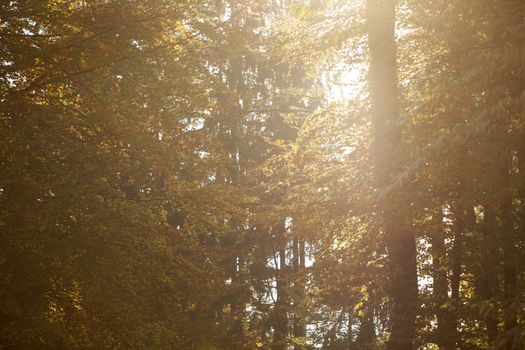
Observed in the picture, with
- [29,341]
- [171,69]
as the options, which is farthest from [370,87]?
[29,341]

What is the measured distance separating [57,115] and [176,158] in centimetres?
221

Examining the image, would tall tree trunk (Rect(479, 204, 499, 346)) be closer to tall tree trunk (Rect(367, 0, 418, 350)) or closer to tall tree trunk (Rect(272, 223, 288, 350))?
tall tree trunk (Rect(367, 0, 418, 350))

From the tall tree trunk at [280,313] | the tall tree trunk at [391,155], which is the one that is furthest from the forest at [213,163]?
the tall tree trunk at [280,313]

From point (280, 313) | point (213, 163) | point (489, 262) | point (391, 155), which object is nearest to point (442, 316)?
point (489, 262)

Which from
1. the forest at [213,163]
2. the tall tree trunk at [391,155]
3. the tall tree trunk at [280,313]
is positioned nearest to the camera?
the forest at [213,163]

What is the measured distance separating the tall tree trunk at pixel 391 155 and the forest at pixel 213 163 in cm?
3

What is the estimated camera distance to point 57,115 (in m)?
7.76

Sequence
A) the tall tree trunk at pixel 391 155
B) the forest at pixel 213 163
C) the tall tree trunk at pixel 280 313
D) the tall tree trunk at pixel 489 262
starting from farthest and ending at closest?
the tall tree trunk at pixel 280 313, the tall tree trunk at pixel 489 262, the tall tree trunk at pixel 391 155, the forest at pixel 213 163

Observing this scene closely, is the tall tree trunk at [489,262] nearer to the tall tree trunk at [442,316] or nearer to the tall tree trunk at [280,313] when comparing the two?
the tall tree trunk at [442,316]

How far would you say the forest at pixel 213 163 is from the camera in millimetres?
7148

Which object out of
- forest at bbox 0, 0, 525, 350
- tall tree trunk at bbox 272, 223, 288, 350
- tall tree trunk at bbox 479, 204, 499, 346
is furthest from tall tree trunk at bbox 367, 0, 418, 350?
tall tree trunk at bbox 272, 223, 288, 350

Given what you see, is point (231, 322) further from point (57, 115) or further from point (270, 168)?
point (57, 115)

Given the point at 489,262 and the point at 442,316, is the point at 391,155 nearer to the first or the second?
the point at 489,262

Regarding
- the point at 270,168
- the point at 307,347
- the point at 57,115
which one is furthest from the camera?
the point at 307,347
